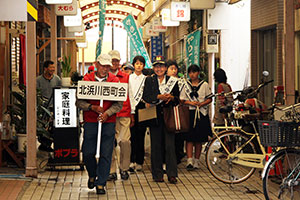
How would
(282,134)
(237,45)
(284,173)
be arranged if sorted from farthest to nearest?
1. (237,45)
2. (284,173)
3. (282,134)

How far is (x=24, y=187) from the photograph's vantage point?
8.45 meters

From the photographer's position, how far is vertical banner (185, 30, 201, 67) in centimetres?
1564

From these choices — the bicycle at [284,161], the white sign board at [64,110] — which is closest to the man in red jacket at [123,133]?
the white sign board at [64,110]

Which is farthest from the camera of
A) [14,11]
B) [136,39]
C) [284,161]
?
[136,39]

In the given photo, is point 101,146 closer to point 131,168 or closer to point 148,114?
point 148,114

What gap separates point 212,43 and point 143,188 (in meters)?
8.16

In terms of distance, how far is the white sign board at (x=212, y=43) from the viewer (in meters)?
15.9

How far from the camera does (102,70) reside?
8.08m

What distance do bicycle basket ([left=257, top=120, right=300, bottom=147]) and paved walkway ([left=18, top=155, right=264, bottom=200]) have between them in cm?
159

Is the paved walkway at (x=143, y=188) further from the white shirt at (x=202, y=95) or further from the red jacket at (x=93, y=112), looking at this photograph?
the white shirt at (x=202, y=95)

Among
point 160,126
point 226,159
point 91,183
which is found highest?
point 160,126

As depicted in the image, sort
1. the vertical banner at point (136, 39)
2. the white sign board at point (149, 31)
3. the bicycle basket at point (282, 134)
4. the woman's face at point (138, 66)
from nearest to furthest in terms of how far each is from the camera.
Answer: the bicycle basket at point (282, 134) < the woman's face at point (138, 66) < the vertical banner at point (136, 39) < the white sign board at point (149, 31)

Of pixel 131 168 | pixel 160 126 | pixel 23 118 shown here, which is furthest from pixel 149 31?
pixel 160 126

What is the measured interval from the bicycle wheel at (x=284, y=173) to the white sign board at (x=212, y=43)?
944cm
